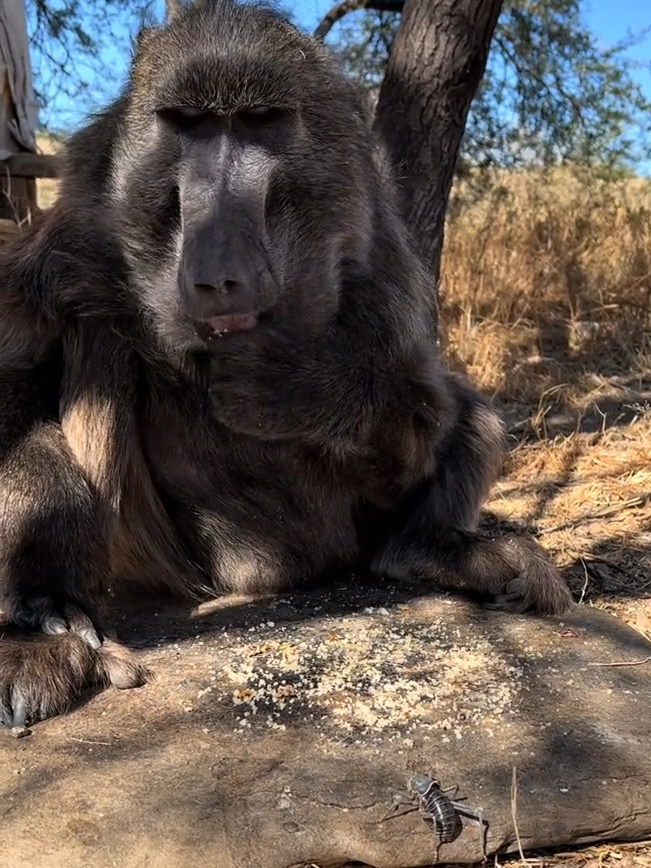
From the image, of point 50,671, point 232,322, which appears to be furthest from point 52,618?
Result: point 232,322

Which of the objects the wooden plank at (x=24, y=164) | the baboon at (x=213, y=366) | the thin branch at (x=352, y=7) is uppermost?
the thin branch at (x=352, y=7)

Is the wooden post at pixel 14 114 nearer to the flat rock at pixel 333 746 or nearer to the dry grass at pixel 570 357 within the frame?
the dry grass at pixel 570 357

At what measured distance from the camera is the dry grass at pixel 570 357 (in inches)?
141

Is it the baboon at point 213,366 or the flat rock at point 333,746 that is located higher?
the baboon at point 213,366

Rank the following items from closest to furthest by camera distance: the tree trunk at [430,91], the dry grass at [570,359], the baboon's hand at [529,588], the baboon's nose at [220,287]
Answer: the baboon's nose at [220,287] < the baboon's hand at [529,588] < the dry grass at [570,359] < the tree trunk at [430,91]

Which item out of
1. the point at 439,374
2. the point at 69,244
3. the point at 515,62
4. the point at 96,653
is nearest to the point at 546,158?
the point at 515,62

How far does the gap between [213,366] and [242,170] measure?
51cm

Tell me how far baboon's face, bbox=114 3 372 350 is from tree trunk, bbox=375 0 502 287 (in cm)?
178

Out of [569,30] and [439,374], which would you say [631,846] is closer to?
[439,374]

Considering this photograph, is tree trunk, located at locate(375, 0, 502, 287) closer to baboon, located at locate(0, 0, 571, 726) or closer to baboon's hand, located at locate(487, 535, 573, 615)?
baboon, located at locate(0, 0, 571, 726)

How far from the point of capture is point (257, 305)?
213 cm

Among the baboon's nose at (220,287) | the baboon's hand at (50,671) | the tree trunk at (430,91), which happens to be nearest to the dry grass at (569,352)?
the tree trunk at (430,91)

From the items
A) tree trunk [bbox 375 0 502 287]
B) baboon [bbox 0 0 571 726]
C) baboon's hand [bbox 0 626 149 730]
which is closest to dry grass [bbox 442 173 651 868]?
baboon [bbox 0 0 571 726]

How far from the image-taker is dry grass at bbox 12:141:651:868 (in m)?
3.59
